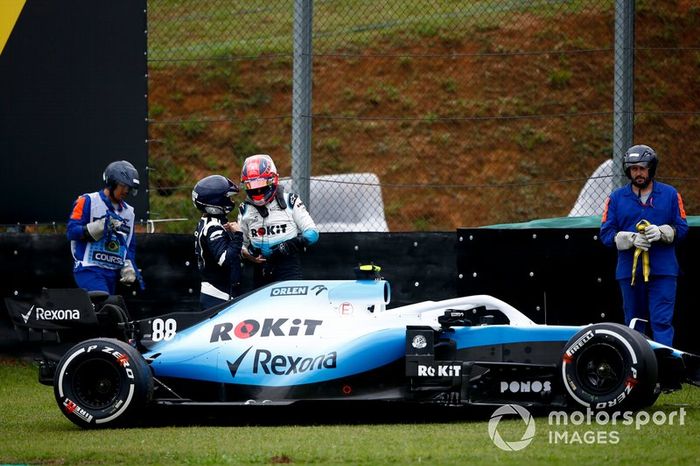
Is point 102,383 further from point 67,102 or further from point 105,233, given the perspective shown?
point 67,102

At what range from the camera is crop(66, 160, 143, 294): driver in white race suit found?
11.1m

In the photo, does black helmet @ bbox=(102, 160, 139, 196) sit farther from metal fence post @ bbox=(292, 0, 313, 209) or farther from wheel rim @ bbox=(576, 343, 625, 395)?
wheel rim @ bbox=(576, 343, 625, 395)

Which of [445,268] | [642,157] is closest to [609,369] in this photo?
[642,157]

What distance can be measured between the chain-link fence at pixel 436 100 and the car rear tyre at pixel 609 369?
8.83 meters

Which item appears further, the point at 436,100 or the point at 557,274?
the point at 436,100

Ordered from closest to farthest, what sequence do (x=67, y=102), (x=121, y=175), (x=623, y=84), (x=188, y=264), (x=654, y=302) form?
1. (x=654, y=302)
2. (x=121, y=175)
3. (x=623, y=84)
4. (x=188, y=264)
5. (x=67, y=102)

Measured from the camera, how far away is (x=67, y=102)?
13.8 m

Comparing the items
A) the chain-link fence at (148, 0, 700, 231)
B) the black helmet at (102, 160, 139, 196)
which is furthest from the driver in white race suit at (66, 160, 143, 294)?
the chain-link fence at (148, 0, 700, 231)

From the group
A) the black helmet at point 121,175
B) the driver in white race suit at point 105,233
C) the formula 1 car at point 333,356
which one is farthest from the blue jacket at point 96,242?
the formula 1 car at point 333,356

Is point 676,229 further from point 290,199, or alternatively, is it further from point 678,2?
point 678,2

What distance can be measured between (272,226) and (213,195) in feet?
1.91

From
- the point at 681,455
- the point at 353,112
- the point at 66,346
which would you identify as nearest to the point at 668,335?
the point at 681,455

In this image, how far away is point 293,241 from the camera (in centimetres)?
1052

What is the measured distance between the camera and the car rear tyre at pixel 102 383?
8664mm
